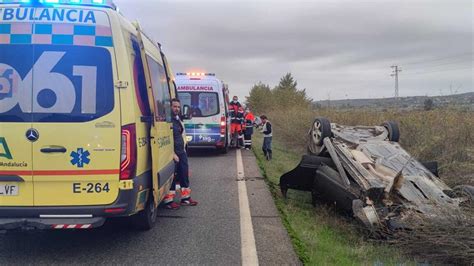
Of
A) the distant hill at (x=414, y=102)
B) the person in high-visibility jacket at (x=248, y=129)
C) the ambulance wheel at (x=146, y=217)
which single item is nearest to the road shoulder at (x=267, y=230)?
the ambulance wheel at (x=146, y=217)


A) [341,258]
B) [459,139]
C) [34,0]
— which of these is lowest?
[341,258]

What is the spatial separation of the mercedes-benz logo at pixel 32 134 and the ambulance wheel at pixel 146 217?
58.9 inches

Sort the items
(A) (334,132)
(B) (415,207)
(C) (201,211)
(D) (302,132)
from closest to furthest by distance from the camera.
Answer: (B) (415,207) < (C) (201,211) < (A) (334,132) < (D) (302,132)

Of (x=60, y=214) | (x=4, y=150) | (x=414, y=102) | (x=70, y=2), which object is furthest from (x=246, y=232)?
(x=414, y=102)

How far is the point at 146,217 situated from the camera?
17.8 feet

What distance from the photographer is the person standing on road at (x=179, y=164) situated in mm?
7070

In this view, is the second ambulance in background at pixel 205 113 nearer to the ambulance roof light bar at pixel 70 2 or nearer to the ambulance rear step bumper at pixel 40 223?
the ambulance roof light bar at pixel 70 2

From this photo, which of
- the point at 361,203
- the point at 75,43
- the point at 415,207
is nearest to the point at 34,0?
the point at 75,43

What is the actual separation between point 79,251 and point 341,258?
2789 millimetres

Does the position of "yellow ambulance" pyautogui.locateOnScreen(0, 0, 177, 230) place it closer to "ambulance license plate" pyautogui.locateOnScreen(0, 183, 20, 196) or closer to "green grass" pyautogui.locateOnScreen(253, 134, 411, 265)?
"ambulance license plate" pyautogui.locateOnScreen(0, 183, 20, 196)

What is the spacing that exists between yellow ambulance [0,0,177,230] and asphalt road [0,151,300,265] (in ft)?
1.99

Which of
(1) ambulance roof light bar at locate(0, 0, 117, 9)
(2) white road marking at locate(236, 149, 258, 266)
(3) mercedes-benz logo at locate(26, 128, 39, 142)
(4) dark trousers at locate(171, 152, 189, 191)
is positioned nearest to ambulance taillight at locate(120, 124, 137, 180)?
(3) mercedes-benz logo at locate(26, 128, 39, 142)

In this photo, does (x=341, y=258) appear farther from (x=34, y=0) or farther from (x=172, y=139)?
(x=34, y=0)

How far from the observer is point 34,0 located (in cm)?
435
